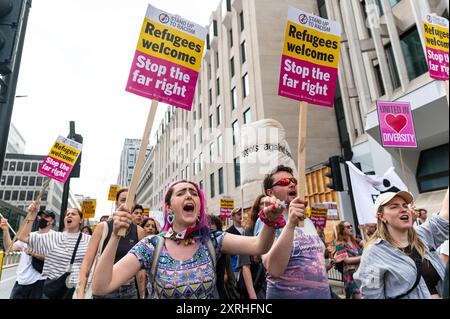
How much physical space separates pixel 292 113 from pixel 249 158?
1398 cm

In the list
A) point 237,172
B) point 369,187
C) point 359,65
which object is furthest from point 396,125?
point 237,172

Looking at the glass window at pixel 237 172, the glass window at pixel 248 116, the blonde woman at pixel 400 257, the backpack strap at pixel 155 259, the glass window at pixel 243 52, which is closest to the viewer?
the backpack strap at pixel 155 259

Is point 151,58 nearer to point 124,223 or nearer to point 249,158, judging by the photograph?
point 124,223

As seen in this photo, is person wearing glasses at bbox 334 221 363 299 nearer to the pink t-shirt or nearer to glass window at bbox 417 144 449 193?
the pink t-shirt

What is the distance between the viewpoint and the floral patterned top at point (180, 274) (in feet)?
6.29

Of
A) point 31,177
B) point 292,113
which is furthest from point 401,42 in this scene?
point 31,177

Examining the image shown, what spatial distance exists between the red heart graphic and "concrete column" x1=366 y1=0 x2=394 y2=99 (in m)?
5.28

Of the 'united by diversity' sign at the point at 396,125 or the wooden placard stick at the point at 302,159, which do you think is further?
the 'united by diversity' sign at the point at 396,125

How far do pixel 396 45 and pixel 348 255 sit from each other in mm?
9736

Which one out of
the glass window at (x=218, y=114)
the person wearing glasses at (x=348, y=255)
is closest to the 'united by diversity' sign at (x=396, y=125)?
the person wearing glasses at (x=348, y=255)

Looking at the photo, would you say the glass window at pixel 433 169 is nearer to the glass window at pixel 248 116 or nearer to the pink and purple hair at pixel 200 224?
the pink and purple hair at pixel 200 224

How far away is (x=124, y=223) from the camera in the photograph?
1.89 m

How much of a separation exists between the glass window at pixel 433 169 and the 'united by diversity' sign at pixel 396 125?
4.55m

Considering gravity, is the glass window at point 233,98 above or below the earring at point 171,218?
above
